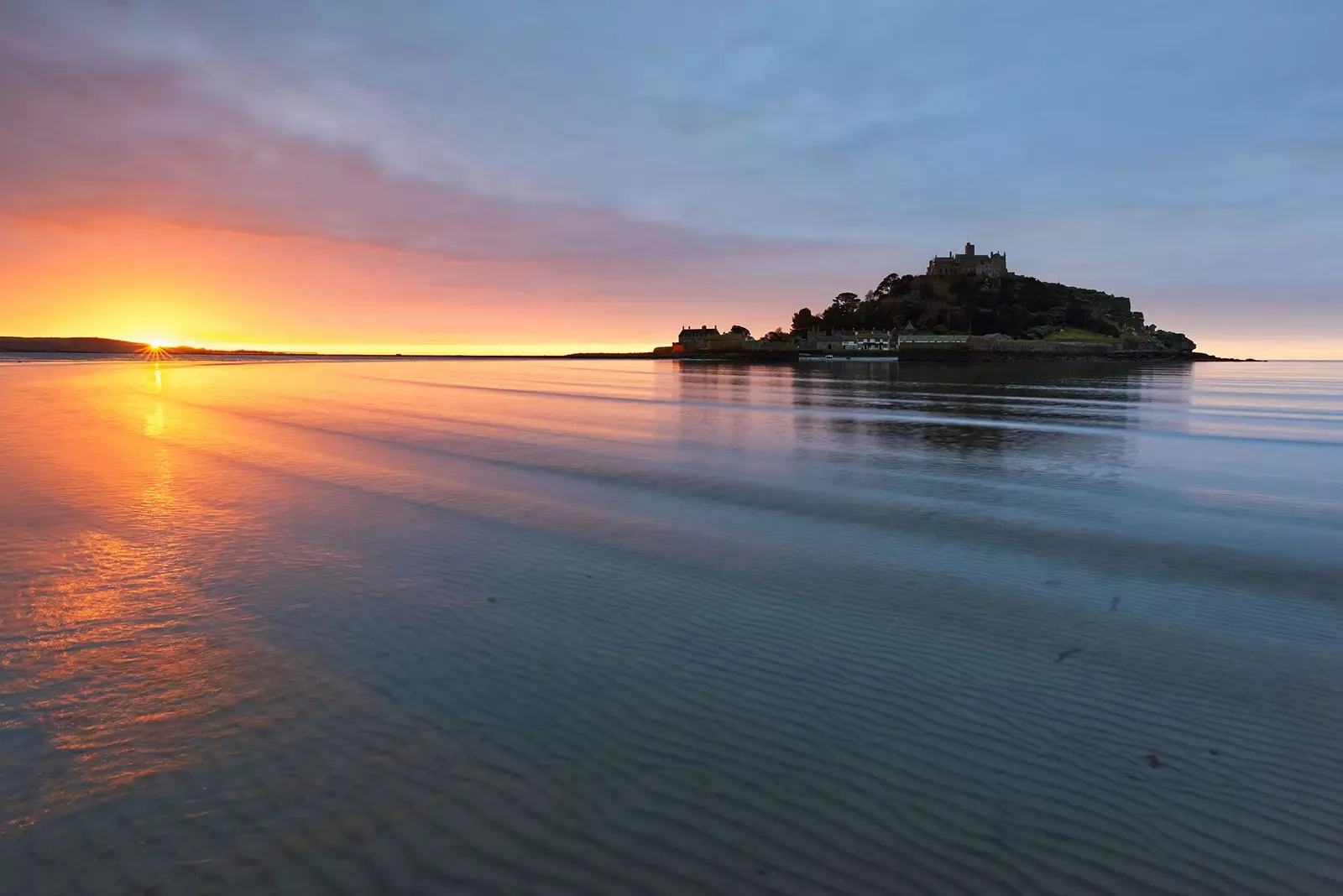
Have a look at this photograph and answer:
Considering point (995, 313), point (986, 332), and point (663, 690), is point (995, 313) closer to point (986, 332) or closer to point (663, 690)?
point (986, 332)

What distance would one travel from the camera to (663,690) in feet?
18.2

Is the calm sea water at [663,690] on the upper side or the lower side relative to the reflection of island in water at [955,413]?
lower

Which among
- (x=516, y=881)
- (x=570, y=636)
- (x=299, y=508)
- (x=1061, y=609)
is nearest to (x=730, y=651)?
(x=570, y=636)

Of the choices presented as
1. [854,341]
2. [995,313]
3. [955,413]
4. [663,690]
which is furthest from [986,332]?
[663,690]

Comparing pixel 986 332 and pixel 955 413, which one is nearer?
pixel 955 413

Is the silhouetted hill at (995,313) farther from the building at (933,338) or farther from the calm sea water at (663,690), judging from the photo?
the calm sea water at (663,690)

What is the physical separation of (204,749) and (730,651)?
4.10 meters

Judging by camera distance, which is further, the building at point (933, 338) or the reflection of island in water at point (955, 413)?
the building at point (933, 338)

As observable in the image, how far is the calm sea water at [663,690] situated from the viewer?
3.74 meters

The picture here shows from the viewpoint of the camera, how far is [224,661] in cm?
588

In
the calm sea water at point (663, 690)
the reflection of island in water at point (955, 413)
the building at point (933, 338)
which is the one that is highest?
the building at point (933, 338)

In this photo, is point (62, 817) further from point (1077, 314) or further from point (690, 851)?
point (1077, 314)

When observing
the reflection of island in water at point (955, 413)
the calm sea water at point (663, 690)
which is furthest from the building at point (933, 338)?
the calm sea water at point (663, 690)

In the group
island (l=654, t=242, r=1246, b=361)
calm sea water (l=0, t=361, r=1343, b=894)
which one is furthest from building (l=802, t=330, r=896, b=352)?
calm sea water (l=0, t=361, r=1343, b=894)
